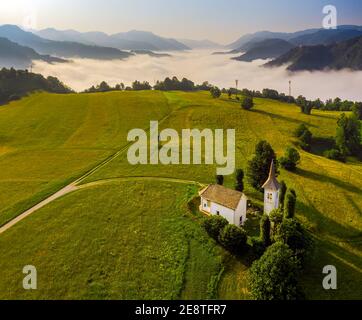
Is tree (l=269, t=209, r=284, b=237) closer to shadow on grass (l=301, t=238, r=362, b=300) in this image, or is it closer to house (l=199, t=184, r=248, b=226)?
house (l=199, t=184, r=248, b=226)

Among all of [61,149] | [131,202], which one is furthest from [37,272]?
[61,149]

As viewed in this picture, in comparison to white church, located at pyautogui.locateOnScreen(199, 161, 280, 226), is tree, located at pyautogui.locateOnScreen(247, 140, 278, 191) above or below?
above

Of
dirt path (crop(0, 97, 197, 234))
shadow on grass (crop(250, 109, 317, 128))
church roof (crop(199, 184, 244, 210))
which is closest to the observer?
church roof (crop(199, 184, 244, 210))

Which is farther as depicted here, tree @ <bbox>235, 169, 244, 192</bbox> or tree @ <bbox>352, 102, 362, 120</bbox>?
tree @ <bbox>352, 102, 362, 120</bbox>

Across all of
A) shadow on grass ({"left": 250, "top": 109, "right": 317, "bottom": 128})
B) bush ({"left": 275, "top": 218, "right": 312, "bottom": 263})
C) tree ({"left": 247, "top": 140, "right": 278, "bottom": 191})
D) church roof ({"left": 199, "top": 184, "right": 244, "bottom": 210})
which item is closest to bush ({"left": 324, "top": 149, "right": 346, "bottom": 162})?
shadow on grass ({"left": 250, "top": 109, "right": 317, "bottom": 128})

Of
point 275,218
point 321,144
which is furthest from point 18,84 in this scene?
point 275,218

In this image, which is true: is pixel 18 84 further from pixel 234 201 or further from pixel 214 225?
pixel 214 225
